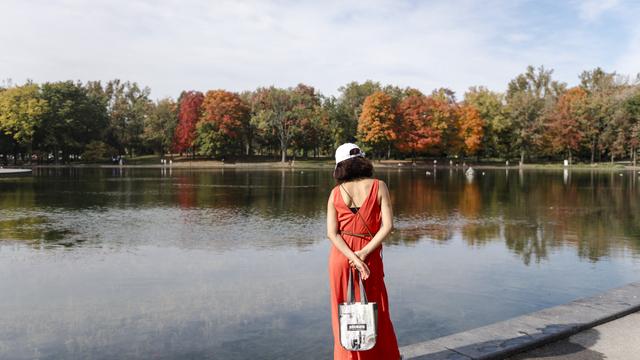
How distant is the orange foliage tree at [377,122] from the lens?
73.4 meters

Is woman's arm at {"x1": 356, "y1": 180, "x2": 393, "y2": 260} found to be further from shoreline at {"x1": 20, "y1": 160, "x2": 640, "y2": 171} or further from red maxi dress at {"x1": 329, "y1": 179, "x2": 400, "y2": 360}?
shoreline at {"x1": 20, "y1": 160, "x2": 640, "y2": 171}

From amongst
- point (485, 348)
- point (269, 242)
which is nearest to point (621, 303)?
point (485, 348)

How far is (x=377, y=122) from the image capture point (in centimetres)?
7325

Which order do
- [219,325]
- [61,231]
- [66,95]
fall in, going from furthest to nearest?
[66,95]
[61,231]
[219,325]

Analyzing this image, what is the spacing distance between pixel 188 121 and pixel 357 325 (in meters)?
81.1

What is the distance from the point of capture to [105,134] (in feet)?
281

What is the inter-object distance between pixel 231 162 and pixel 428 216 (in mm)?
63041

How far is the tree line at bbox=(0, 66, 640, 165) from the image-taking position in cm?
7406

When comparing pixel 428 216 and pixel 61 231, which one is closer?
pixel 61 231

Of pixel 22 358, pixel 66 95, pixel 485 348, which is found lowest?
pixel 22 358

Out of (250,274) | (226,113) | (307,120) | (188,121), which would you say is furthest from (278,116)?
(250,274)

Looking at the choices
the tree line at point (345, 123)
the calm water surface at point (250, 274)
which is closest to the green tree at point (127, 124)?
the tree line at point (345, 123)

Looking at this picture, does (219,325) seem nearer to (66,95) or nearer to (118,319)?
(118,319)

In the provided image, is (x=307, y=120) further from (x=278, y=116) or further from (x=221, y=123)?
(x=221, y=123)
